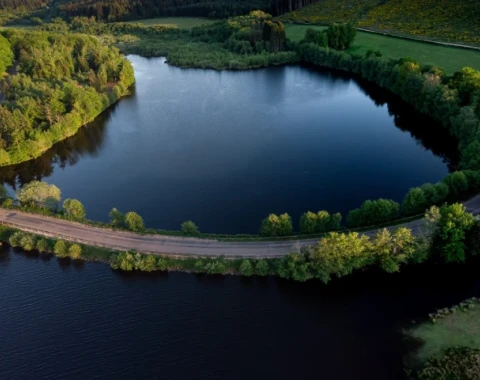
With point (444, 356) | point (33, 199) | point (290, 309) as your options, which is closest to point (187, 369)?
point (290, 309)

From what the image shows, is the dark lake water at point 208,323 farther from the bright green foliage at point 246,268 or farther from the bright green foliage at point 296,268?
the bright green foliage at point 296,268

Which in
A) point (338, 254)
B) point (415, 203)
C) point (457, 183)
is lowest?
point (338, 254)

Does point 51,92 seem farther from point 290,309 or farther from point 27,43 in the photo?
point 290,309

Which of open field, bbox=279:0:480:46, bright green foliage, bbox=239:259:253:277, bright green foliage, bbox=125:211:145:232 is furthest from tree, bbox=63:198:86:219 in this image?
open field, bbox=279:0:480:46

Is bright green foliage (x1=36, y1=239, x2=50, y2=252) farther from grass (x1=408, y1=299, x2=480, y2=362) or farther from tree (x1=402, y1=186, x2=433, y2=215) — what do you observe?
tree (x1=402, y1=186, x2=433, y2=215)

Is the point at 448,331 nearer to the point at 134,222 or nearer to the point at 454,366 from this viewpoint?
the point at 454,366

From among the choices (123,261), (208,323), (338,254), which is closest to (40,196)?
(123,261)
